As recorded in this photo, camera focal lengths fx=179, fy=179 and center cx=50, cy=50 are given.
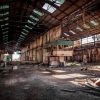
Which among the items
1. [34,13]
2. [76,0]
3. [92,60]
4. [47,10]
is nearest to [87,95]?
[76,0]

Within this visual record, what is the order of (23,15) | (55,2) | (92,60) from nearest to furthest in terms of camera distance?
(55,2) < (23,15) < (92,60)

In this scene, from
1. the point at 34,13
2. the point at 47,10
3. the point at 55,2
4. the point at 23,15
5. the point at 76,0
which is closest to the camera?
the point at 76,0

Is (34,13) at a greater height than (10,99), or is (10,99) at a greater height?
(34,13)

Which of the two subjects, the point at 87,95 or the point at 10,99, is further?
the point at 87,95

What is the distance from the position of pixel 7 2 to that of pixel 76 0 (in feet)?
23.1

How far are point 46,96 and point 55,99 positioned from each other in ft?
2.03

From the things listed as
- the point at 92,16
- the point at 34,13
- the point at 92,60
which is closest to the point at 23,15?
the point at 34,13

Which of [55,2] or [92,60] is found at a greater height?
[55,2]

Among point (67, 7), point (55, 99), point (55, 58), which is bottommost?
point (55, 99)

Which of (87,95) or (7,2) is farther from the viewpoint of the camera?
(7,2)

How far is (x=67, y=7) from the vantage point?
19.4m

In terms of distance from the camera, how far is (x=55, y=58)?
2595 cm

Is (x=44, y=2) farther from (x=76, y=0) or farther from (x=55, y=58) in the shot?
(x=55, y=58)

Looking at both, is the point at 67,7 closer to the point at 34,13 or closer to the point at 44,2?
the point at 44,2
